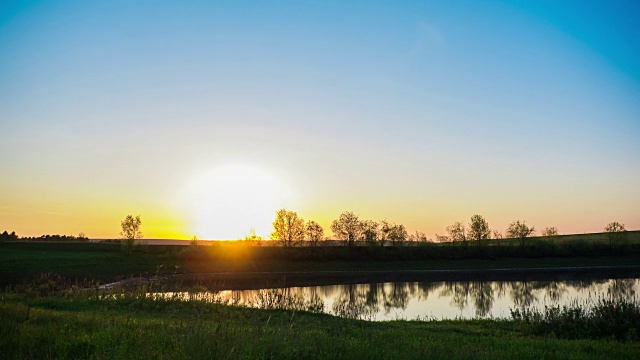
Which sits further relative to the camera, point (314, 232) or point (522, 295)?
point (314, 232)

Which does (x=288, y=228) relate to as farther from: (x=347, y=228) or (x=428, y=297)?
(x=428, y=297)

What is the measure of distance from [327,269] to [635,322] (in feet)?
211

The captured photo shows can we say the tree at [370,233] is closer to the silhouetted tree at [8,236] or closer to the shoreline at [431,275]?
the shoreline at [431,275]

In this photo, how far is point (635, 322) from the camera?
57.0ft

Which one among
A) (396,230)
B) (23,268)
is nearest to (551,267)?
(396,230)

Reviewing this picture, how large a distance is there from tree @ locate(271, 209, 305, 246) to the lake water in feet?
201

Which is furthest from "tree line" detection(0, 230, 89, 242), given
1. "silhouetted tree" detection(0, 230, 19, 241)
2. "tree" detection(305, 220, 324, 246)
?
"tree" detection(305, 220, 324, 246)

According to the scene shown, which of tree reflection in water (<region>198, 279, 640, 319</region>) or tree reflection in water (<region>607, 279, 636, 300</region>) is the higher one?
tree reflection in water (<region>607, 279, 636, 300</region>)

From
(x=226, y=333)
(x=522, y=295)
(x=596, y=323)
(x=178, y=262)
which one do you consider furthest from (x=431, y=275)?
(x=226, y=333)

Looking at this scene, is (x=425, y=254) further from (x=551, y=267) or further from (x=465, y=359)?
(x=465, y=359)

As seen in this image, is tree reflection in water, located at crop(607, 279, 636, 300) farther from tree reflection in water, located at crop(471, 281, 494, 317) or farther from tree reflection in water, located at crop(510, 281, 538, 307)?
tree reflection in water, located at crop(471, 281, 494, 317)

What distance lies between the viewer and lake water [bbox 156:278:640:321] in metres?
30.8

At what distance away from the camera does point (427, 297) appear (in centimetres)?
4331

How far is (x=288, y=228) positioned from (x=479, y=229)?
51091 mm
